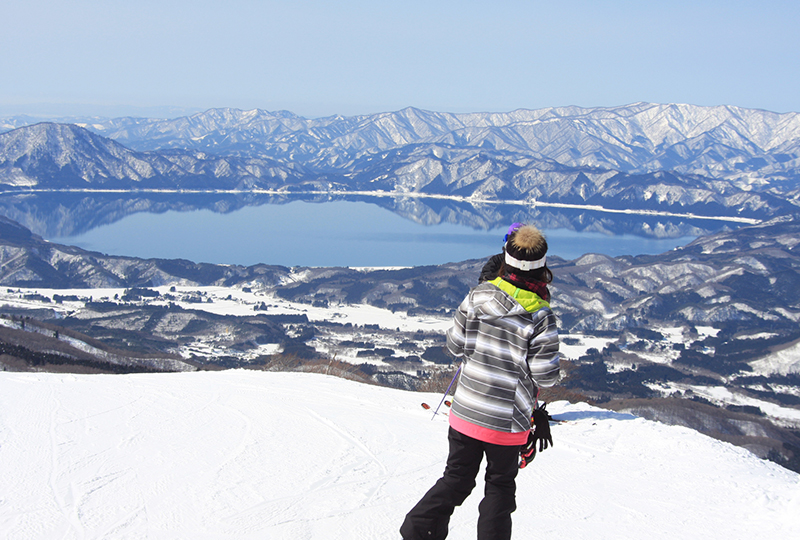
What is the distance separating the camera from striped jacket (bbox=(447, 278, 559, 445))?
3.54 metres

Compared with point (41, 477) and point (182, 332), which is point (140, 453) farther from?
point (182, 332)

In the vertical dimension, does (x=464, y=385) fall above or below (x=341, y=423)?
above

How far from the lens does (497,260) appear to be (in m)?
3.87

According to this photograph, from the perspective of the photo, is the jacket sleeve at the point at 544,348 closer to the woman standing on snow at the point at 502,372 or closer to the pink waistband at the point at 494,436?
the woman standing on snow at the point at 502,372

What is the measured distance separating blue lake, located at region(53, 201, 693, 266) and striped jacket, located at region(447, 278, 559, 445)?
109 metres

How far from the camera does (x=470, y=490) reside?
3852mm

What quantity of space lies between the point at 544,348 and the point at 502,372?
0.30 m

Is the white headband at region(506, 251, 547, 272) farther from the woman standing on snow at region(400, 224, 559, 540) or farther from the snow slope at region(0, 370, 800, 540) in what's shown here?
the snow slope at region(0, 370, 800, 540)

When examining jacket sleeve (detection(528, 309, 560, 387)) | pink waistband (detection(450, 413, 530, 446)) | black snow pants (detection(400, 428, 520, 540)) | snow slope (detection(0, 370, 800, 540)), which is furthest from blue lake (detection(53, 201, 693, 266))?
jacket sleeve (detection(528, 309, 560, 387))

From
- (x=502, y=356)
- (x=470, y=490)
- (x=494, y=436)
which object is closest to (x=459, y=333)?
(x=502, y=356)

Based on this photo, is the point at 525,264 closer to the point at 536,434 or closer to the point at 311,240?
the point at 536,434

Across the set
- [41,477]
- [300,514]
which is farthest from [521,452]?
[41,477]

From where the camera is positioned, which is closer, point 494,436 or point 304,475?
point 494,436

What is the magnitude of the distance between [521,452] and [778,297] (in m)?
104
